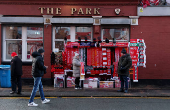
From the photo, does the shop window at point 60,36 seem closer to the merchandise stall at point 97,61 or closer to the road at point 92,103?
the merchandise stall at point 97,61

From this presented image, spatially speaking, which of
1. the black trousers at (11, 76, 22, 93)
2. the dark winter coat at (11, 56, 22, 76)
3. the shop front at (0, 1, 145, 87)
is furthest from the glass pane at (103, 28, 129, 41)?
the black trousers at (11, 76, 22, 93)

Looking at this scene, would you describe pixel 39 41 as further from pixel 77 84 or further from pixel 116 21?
pixel 116 21

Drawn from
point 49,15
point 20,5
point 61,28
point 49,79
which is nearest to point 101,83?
point 49,79

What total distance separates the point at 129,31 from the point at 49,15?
14.6 feet

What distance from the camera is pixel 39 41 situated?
11836mm

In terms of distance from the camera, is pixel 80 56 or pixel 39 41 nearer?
pixel 80 56

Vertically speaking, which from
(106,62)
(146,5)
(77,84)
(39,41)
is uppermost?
(146,5)

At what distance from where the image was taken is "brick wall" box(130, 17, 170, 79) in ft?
37.6

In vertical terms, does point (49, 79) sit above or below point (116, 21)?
below

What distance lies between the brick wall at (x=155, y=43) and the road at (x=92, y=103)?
3094 millimetres

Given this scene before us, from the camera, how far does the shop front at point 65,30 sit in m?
11.0

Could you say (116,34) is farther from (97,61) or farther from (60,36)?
(60,36)

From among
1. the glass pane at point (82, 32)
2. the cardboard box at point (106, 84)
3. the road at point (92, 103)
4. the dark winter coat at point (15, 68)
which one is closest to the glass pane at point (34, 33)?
the glass pane at point (82, 32)

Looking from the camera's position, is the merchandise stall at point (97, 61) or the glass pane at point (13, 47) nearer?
the merchandise stall at point (97, 61)
